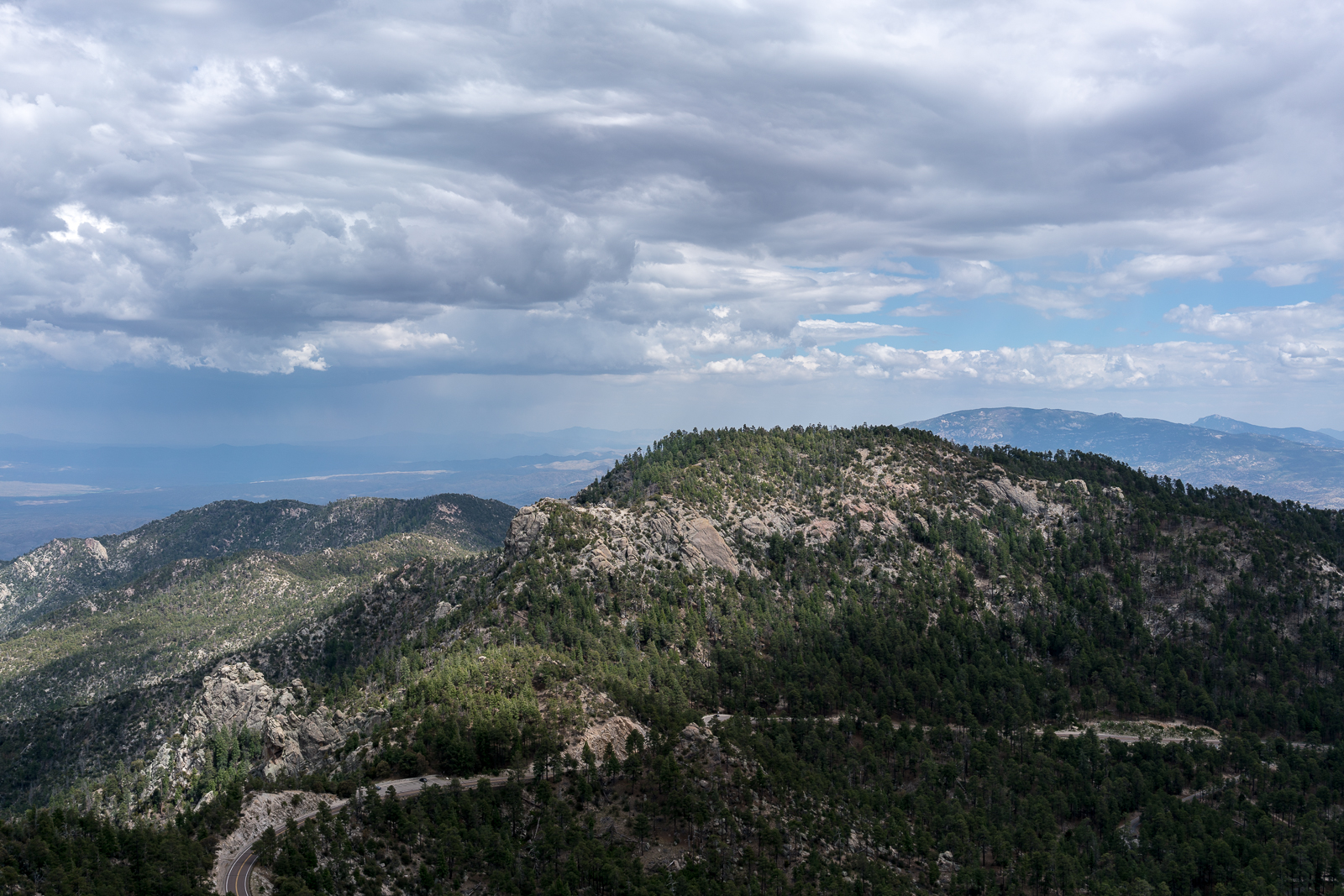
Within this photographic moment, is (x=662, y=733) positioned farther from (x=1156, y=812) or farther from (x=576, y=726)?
A: (x=1156, y=812)

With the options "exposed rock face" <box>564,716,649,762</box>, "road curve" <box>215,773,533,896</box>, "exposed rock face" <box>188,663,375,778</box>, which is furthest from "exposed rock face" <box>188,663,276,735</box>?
"exposed rock face" <box>564,716,649,762</box>

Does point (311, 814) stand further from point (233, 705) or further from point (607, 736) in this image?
point (233, 705)

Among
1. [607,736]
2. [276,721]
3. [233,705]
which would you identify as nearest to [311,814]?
[607,736]

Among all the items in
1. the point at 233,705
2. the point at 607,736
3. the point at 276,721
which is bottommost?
the point at 233,705

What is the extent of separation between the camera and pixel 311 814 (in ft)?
378

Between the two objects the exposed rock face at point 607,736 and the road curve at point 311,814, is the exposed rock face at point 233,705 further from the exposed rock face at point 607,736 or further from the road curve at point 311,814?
the exposed rock face at point 607,736

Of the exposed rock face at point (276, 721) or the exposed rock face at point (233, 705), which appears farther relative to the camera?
the exposed rock face at point (233, 705)

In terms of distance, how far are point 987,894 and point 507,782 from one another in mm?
90510

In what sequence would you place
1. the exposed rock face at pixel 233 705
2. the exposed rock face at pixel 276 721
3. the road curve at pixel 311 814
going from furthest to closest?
1. the exposed rock face at pixel 233 705
2. the exposed rock face at pixel 276 721
3. the road curve at pixel 311 814

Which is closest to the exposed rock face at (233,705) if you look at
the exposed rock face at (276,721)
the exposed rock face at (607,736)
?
the exposed rock face at (276,721)

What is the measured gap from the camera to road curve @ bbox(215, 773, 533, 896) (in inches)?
3824

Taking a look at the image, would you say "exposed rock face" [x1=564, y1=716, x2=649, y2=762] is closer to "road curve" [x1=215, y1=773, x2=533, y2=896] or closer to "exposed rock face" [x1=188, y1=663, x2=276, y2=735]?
"road curve" [x1=215, y1=773, x2=533, y2=896]

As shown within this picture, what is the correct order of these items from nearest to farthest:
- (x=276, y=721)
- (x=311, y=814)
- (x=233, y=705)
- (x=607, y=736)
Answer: (x=311, y=814)
(x=607, y=736)
(x=276, y=721)
(x=233, y=705)

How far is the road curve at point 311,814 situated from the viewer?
319 ft
